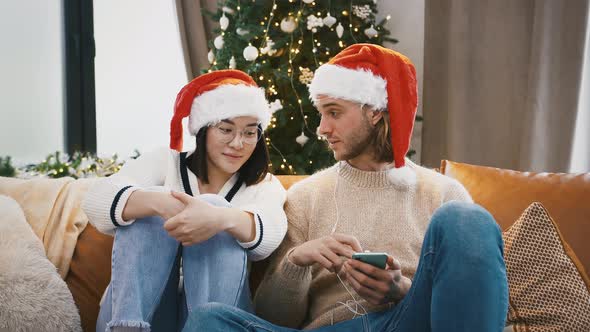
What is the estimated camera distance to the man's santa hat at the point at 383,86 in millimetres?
1881

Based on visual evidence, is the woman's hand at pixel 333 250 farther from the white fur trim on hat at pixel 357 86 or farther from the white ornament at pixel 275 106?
the white ornament at pixel 275 106

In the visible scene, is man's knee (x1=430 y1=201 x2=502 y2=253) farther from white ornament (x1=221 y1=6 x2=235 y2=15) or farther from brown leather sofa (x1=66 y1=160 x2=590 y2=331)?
white ornament (x1=221 y1=6 x2=235 y2=15)

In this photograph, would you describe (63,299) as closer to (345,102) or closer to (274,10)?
(345,102)

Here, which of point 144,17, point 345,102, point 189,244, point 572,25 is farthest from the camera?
point 144,17

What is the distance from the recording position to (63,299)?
1775 mm

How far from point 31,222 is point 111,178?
405 mm

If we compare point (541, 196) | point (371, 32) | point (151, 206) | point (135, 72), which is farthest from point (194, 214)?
point (135, 72)

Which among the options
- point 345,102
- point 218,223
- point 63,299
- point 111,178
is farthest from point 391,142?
point 63,299

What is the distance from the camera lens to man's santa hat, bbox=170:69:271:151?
195 centimetres

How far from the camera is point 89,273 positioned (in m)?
2.00

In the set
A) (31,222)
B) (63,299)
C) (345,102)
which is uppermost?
(345,102)

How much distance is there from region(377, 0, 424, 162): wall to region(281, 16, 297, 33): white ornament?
98 cm

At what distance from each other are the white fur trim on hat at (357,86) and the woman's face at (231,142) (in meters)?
0.27

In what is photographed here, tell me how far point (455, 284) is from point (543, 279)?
649mm
